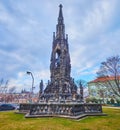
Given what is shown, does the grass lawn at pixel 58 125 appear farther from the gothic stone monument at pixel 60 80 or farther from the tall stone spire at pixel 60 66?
the tall stone spire at pixel 60 66

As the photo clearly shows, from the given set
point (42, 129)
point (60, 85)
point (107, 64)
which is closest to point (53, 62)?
point (60, 85)

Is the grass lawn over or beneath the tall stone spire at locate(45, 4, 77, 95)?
beneath

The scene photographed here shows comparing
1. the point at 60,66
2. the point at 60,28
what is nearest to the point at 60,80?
the point at 60,66

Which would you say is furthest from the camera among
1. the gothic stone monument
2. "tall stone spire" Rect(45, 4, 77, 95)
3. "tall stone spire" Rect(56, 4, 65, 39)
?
"tall stone spire" Rect(56, 4, 65, 39)

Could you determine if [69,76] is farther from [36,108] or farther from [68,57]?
[36,108]

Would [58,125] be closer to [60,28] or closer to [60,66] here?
[60,66]

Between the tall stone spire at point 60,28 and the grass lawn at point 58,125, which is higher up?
the tall stone spire at point 60,28

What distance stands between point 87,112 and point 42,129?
10.6 meters

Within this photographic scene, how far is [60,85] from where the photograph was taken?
91.5ft

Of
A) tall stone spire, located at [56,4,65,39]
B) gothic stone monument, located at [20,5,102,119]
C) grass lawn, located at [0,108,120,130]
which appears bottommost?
grass lawn, located at [0,108,120,130]

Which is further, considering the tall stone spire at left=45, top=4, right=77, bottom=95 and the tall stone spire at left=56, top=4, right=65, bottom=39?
the tall stone spire at left=56, top=4, right=65, bottom=39

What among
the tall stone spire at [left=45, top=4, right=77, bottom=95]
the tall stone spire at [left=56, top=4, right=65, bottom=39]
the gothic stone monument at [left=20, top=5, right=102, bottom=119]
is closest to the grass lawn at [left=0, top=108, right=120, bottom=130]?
the gothic stone monument at [left=20, top=5, right=102, bottom=119]

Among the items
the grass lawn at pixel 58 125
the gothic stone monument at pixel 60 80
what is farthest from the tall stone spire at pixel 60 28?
the grass lawn at pixel 58 125

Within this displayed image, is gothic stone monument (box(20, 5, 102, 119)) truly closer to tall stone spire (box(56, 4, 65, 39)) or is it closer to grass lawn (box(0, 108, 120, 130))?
tall stone spire (box(56, 4, 65, 39))
